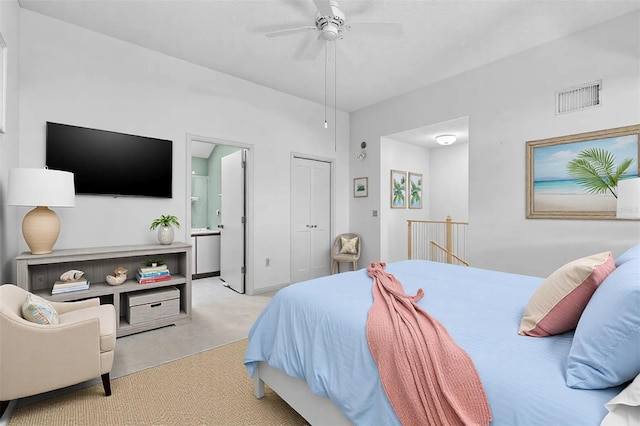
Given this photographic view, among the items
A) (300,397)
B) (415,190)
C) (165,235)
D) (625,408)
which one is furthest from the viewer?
(415,190)

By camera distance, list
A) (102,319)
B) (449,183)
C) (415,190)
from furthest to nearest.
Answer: (449,183)
(415,190)
(102,319)

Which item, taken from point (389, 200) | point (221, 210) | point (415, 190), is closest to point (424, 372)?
point (389, 200)

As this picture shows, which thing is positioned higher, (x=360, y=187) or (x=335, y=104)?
(x=335, y=104)

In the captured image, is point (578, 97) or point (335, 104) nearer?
point (578, 97)

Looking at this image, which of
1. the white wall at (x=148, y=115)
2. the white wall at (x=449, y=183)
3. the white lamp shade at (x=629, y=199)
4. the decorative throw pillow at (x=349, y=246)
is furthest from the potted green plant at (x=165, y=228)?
the white wall at (x=449, y=183)

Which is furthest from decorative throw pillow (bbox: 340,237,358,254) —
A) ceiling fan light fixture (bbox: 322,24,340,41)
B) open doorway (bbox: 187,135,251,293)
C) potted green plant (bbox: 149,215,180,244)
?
ceiling fan light fixture (bbox: 322,24,340,41)

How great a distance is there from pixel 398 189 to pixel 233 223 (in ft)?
9.41

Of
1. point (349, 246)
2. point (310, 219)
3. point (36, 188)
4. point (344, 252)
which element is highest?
point (36, 188)

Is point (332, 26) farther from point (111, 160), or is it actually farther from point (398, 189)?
point (398, 189)

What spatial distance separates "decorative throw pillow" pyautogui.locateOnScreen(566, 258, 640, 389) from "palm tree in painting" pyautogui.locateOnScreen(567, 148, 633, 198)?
2677 millimetres

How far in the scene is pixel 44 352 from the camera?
5.72 ft

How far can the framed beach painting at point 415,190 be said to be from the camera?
5902 millimetres

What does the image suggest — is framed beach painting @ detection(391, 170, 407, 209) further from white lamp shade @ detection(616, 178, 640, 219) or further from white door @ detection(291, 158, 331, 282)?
white lamp shade @ detection(616, 178, 640, 219)

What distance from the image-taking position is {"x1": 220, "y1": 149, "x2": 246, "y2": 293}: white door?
4453mm
